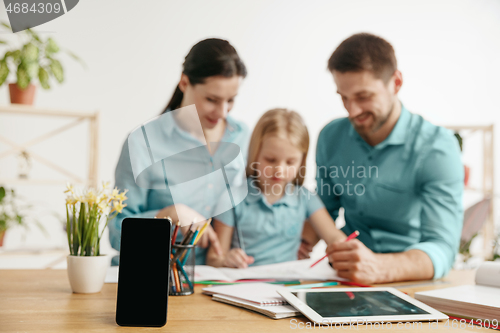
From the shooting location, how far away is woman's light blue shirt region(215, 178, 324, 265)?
129 cm

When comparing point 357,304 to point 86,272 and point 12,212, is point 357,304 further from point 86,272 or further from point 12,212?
A: point 12,212

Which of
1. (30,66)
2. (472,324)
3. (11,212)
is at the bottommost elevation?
(11,212)

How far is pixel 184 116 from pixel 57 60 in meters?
0.83

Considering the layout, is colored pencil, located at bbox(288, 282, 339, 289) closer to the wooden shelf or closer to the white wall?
the white wall

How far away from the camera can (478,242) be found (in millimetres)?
2072

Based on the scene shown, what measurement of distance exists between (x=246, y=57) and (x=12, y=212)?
1.29m

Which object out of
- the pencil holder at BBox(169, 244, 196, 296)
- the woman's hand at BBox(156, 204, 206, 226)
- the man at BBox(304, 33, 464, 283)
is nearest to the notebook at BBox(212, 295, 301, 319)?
the pencil holder at BBox(169, 244, 196, 296)

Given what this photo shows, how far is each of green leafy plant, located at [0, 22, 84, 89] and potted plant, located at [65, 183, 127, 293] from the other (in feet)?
3.84

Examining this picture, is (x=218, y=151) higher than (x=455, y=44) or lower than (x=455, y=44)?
lower

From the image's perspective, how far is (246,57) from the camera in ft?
4.76

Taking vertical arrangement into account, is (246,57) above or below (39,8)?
below

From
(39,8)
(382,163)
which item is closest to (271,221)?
(382,163)

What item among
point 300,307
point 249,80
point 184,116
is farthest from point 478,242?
point 300,307

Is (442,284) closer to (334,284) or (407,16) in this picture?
(334,284)
